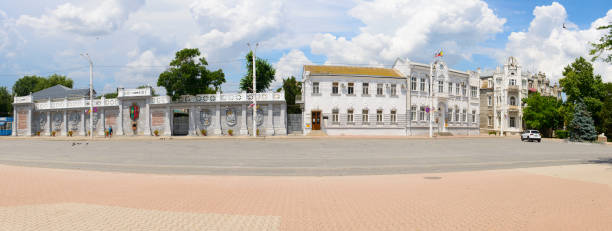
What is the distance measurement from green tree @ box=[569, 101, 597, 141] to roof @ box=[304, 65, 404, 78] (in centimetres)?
2317

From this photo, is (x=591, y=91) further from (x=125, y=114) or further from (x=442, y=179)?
(x=125, y=114)

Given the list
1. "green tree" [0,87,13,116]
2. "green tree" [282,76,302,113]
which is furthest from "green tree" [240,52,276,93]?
"green tree" [0,87,13,116]

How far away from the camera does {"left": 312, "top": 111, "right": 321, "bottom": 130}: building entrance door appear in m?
43.0

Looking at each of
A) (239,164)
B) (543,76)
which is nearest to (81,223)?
(239,164)

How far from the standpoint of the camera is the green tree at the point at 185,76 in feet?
136

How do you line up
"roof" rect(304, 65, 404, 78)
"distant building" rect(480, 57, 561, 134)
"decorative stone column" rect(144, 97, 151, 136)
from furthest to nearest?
"distant building" rect(480, 57, 561, 134)
"roof" rect(304, 65, 404, 78)
"decorative stone column" rect(144, 97, 151, 136)

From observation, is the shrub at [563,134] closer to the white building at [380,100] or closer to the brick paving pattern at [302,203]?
Result: the white building at [380,100]

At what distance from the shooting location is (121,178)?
10.6 metres

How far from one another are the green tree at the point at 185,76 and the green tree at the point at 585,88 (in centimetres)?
5236

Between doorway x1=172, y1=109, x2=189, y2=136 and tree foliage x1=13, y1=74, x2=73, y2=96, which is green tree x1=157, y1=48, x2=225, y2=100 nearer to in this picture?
doorway x1=172, y1=109, x2=189, y2=136

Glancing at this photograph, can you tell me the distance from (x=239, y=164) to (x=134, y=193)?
658cm

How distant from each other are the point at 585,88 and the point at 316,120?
42123mm

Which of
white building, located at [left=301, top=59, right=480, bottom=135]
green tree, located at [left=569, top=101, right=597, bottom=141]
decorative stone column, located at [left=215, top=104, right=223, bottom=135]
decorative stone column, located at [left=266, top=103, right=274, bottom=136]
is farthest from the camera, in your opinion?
white building, located at [left=301, top=59, right=480, bottom=135]

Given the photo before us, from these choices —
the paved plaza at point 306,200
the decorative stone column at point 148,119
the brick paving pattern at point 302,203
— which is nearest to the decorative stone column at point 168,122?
the decorative stone column at point 148,119
